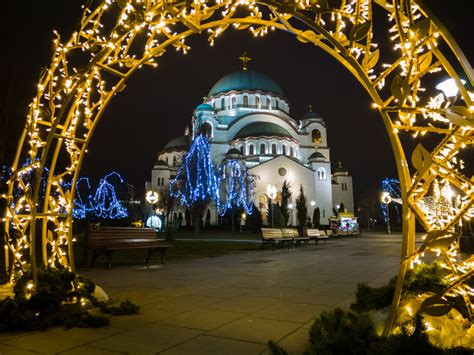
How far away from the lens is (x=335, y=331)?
2977 millimetres

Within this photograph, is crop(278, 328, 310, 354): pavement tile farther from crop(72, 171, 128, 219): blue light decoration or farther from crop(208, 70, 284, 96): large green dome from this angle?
crop(208, 70, 284, 96): large green dome

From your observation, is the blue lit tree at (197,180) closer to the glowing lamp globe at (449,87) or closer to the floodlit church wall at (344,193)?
the floodlit church wall at (344,193)

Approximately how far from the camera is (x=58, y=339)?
3.67 metres

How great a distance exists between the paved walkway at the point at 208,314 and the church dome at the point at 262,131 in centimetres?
4840

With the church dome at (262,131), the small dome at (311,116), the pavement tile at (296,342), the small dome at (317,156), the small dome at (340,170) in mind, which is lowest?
the pavement tile at (296,342)

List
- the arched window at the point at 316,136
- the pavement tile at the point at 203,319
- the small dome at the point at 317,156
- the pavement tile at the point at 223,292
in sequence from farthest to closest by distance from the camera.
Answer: the arched window at the point at 316,136
the small dome at the point at 317,156
the pavement tile at the point at 223,292
the pavement tile at the point at 203,319

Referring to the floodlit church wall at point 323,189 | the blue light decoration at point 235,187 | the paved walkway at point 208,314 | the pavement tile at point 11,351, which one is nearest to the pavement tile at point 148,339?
the paved walkway at point 208,314

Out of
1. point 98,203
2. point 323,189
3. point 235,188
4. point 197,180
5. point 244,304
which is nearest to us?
point 244,304

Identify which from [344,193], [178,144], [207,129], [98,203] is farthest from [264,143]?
[98,203]

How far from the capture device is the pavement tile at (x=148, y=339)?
3332 mm

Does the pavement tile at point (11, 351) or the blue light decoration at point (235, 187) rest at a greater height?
the blue light decoration at point (235, 187)

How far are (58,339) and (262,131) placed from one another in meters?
53.4

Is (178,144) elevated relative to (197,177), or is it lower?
elevated

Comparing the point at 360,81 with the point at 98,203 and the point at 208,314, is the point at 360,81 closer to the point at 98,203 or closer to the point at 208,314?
the point at 208,314
